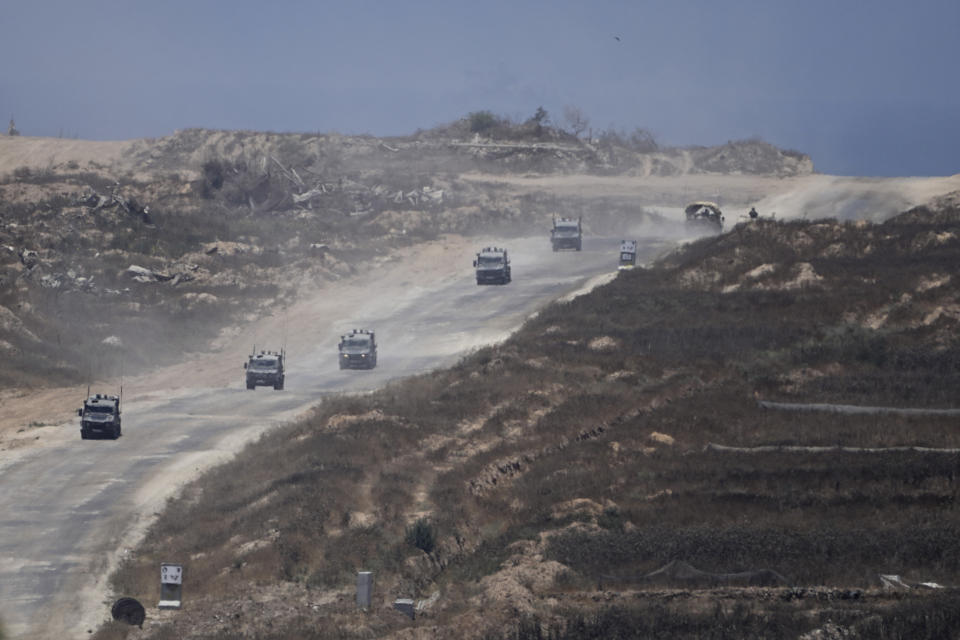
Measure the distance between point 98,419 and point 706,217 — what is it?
180 feet

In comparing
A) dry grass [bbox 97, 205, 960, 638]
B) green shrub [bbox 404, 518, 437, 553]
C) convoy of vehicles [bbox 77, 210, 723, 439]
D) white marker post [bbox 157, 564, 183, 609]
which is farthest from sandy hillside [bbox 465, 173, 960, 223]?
white marker post [bbox 157, 564, 183, 609]

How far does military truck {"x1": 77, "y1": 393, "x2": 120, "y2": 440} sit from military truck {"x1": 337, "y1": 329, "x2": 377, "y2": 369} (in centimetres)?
1436

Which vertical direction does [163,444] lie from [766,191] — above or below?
below

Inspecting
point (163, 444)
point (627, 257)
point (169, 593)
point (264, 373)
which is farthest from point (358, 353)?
point (169, 593)

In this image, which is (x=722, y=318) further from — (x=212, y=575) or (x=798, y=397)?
(x=212, y=575)

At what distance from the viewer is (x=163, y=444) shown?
45969 mm

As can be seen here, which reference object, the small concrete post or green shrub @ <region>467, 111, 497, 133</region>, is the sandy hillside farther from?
the small concrete post

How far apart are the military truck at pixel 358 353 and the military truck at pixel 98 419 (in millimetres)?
14360

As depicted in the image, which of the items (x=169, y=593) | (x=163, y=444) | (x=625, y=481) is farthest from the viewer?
(x=163, y=444)

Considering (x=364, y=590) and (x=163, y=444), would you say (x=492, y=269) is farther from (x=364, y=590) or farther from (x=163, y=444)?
(x=364, y=590)

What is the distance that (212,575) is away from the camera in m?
30.2

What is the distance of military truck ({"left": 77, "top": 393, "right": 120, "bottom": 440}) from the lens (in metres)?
45.9

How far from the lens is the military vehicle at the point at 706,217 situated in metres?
88.8

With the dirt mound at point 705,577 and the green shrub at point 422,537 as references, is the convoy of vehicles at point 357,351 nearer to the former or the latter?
the green shrub at point 422,537
